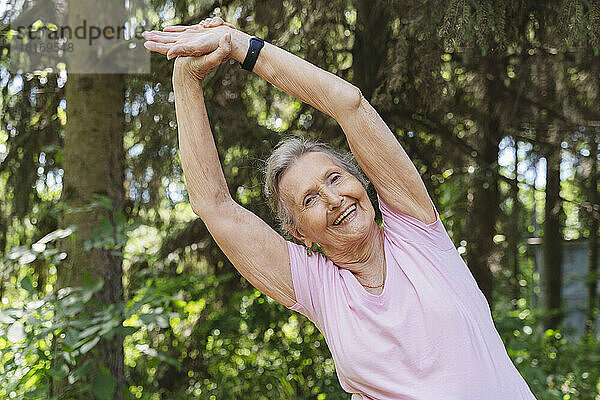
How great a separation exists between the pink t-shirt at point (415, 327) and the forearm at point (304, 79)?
299mm

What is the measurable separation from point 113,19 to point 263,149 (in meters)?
1.01

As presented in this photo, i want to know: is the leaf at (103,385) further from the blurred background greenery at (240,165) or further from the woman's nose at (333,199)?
the woman's nose at (333,199)

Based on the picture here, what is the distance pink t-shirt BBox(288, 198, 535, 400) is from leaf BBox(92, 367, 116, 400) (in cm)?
153

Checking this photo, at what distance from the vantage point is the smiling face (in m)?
1.71

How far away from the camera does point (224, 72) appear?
3889 millimetres

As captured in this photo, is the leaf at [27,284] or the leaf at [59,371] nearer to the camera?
the leaf at [27,284]

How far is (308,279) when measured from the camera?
69.6 inches

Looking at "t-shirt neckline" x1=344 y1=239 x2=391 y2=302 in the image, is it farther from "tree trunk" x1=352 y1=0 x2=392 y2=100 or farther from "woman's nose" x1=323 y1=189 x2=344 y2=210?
"tree trunk" x1=352 y1=0 x2=392 y2=100

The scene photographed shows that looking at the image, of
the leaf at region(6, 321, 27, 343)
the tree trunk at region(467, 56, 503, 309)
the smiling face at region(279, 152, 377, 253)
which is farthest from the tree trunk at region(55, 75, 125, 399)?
the tree trunk at region(467, 56, 503, 309)

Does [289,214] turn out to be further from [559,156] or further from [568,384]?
[568,384]

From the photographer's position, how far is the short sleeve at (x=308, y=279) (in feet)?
5.78

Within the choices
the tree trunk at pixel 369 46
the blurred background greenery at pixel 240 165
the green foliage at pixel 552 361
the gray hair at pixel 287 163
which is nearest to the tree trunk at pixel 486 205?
the blurred background greenery at pixel 240 165

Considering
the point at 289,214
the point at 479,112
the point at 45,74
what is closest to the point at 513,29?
the point at 289,214

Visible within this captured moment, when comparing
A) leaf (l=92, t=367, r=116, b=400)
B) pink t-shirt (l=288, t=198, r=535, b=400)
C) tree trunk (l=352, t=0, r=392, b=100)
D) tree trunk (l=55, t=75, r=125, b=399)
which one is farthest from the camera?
tree trunk (l=352, t=0, r=392, b=100)
